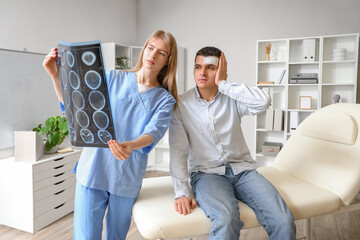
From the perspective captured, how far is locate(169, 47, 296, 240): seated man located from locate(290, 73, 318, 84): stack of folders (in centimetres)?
222

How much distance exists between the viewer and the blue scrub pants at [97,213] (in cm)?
117

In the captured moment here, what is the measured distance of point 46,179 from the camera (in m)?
2.23

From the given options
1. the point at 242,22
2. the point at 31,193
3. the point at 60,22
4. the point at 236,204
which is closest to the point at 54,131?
the point at 31,193

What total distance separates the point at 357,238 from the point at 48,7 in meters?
3.15

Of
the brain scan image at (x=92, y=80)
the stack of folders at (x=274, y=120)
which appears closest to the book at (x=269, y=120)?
the stack of folders at (x=274, y=120)

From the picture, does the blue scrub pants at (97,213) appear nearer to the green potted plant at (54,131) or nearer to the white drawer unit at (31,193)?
the white drawer unit at (31,193)

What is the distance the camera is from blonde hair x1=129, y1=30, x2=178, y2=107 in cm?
122

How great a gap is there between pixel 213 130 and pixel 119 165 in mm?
451

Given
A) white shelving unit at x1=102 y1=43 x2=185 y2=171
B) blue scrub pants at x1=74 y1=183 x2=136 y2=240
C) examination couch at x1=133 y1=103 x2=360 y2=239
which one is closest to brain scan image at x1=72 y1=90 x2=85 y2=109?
blue scrub pants at x1=74 y1=183 x2=136 y2=240

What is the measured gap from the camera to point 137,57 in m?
3.99

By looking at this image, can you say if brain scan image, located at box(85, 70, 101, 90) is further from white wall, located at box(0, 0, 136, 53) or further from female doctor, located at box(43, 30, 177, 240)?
white wall, located at box(0, 0, 136, 53)

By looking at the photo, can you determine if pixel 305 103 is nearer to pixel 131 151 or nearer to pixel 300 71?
pixel 300 71

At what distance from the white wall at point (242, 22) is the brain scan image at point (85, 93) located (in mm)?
3067

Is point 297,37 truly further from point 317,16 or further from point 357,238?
point 357,238
